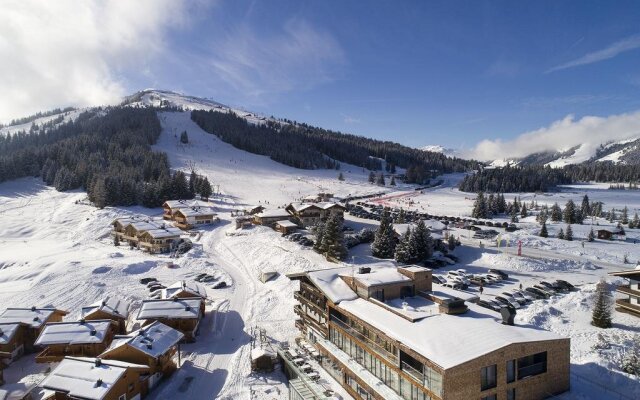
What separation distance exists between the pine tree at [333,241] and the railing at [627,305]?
3262cm

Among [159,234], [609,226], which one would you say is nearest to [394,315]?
[159,234]

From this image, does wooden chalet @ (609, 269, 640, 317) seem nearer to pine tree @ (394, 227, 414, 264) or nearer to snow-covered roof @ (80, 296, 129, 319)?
pine tree @ (394, 227, 414, 264)

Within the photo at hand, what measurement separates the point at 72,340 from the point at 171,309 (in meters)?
8.39

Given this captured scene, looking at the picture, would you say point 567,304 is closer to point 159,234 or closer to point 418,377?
point 418,377

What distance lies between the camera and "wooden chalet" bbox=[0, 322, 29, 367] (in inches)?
1383

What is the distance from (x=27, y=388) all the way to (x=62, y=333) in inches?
199

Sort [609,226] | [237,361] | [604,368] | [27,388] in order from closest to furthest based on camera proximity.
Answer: [604,368] < [27,388] < [237,361] < [609,226]

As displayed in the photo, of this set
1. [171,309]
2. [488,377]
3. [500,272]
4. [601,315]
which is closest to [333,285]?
[488,377]

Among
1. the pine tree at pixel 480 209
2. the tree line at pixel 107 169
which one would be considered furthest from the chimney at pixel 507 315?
the tree line at pixel 107 169

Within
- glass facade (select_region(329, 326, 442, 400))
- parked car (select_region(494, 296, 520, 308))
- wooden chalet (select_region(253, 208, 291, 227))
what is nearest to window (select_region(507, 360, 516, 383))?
glass facade (select_region(329, 326, 442, 400))

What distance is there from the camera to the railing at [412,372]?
21875mm

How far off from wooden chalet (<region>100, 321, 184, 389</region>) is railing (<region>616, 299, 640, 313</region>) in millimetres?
39661

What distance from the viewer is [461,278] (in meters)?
49.0

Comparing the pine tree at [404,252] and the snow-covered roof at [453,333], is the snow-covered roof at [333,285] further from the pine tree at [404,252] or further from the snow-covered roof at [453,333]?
the pine tree at [404,252]
